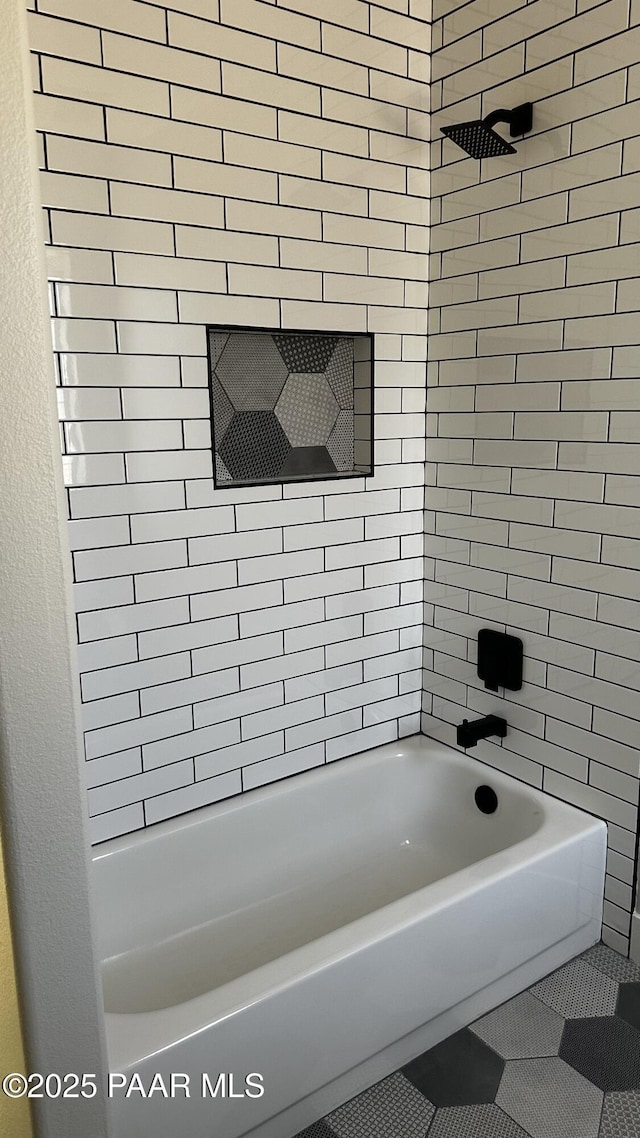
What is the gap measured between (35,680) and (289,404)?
145 centimetres

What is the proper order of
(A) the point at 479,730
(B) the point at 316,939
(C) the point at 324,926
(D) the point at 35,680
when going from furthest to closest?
(A) the point at 479,730, (C) the point at 324,926, (B) the point at 316,939, (D) the point at 35,680

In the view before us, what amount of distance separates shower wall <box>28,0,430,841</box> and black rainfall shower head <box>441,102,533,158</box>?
359mm

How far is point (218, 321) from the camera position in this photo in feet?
6.79

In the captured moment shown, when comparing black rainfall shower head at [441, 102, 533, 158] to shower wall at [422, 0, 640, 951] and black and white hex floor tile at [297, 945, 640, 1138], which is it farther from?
black and white hex floor tile at [297, 945, 640, 1138]

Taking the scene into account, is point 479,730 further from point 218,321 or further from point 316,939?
point 218,321

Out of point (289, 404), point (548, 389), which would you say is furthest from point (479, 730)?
point (289, 404)

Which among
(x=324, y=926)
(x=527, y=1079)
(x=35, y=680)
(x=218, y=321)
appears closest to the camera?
(x=35, y=680)

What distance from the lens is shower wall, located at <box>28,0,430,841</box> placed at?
73.0 inches

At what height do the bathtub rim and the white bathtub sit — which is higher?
the bathtub rim

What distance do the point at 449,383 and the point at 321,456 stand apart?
480mm

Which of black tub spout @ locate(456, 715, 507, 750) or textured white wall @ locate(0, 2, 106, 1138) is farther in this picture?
black tub spout @ locate(456, 715, 507, 750)

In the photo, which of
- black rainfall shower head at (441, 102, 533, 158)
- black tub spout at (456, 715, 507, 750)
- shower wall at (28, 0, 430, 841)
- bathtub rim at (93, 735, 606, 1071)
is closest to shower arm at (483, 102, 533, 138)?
black rainfall shower head at (441, 102, 533, 158)

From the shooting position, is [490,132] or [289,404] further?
[289,404]

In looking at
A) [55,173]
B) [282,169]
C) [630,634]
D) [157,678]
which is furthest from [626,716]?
[55,173]
